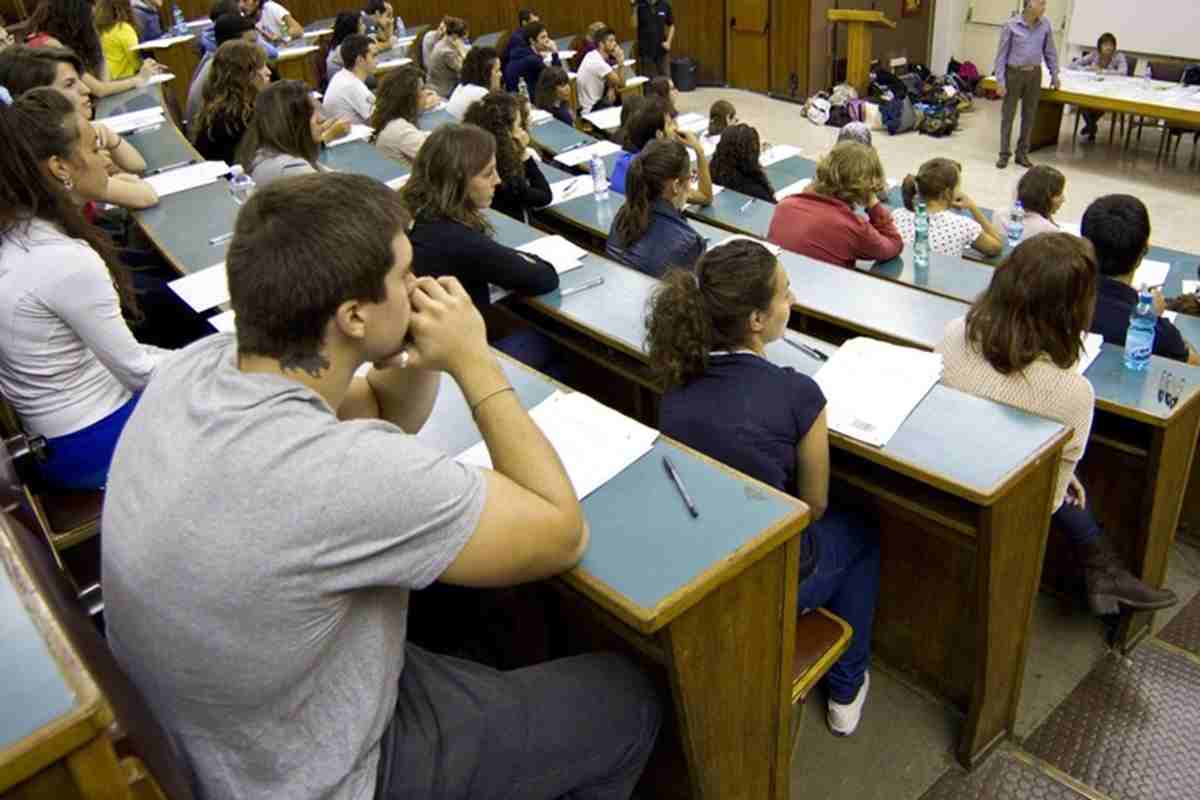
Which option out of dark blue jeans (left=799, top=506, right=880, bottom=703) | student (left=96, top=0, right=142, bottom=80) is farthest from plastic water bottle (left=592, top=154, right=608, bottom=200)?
student (left=96, top=0, right=142, bottom=80)

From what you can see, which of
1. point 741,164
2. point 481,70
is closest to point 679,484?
point 741,164

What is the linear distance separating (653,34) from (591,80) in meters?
3.19

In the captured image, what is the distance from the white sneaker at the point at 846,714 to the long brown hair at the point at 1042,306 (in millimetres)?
918

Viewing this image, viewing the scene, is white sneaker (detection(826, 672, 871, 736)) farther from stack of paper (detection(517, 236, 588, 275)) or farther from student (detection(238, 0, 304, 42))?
student (detection(238, 0, 304, 42))

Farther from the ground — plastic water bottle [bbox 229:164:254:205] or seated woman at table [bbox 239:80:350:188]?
seated woman at table [bbox 239:80:350:188]

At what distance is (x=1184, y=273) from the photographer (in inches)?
157

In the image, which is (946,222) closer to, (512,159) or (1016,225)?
(1016,225)

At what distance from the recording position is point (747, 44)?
11.2 meters

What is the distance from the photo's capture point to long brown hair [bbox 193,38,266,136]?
15.1 feet

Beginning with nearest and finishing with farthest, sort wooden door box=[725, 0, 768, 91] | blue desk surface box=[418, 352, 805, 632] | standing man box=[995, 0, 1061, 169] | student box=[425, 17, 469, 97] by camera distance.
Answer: blue desk surface box=[418, 352, 805, 632] < student box=[425, 17, 469, 97] < standing man box=[995, 0, 1061, 169] < wooden door box=[725, 0, 768, 91]

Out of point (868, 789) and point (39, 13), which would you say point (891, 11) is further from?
point (868, 789)

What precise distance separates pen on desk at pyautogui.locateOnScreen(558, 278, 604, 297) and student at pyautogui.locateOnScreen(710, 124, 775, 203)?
6.65ft

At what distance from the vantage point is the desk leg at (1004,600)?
195 cm

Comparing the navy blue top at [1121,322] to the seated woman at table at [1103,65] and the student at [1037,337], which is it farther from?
the seated woman at table at [1103,65]
